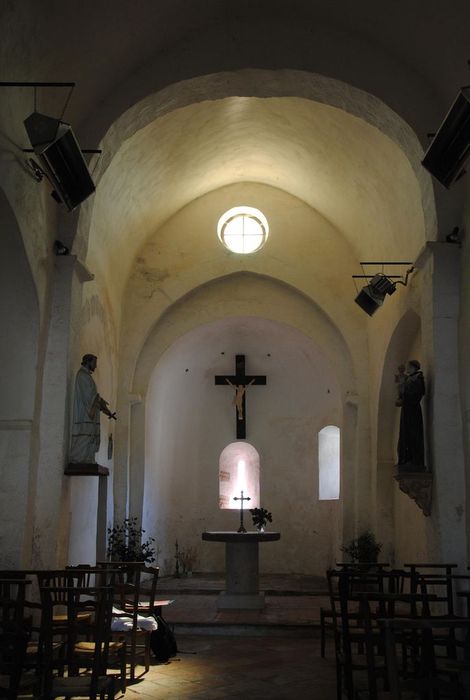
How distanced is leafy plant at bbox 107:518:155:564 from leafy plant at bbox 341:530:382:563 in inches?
121

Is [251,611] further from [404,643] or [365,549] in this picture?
[404,643]

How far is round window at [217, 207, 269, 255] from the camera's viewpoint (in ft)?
44.4

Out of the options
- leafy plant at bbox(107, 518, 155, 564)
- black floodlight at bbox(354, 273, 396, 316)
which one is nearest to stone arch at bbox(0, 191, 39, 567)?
leafy plant at bbox(107, 518, 155, 564)

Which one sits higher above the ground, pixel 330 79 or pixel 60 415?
pixel 330 79

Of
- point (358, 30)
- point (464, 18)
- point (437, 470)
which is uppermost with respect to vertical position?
point (358, 30)

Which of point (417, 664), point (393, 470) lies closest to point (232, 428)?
point (393, 470)

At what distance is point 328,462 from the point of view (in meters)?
15.1

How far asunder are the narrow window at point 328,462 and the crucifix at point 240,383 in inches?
62.8

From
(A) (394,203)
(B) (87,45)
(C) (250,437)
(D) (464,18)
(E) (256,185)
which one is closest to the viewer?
(D) (464,18)

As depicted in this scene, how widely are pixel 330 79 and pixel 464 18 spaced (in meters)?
1.73

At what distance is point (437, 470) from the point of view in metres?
7.86

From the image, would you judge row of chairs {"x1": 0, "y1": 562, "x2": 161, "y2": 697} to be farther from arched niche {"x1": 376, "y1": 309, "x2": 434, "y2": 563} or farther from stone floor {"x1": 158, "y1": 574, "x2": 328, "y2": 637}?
arched niche {"x1": 376, "y1": 309, "x2": 434, "y2": 563}

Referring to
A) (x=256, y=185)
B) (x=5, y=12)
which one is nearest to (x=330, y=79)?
(x=5, y=12)

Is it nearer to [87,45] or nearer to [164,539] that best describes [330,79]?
[87,45]
